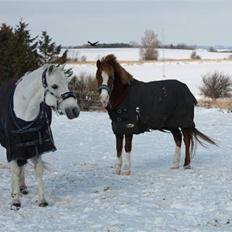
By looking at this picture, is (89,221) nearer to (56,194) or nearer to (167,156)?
(56,194)

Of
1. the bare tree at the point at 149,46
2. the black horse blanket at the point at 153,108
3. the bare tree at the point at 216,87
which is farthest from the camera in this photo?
the bare tree at the point at 149,46

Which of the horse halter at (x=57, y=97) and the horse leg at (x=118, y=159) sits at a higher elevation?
the horse halter at (x=57, y=97)

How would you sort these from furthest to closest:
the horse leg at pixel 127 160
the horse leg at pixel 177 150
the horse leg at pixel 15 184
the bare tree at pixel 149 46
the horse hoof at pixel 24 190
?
the bare tree at pixel 149 46 → the horse leg at pixel 177 150 → the horse leg at pixel 127 160 → the horse hoof at pixel 24 190 → the horse leg at pixel 15 184

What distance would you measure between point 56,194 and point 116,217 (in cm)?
144

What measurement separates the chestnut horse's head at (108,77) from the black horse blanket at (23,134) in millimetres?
1611

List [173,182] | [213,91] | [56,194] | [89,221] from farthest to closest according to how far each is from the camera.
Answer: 1. [213,91]
2. [173,182]
3. [56,194]
4. [89,221]

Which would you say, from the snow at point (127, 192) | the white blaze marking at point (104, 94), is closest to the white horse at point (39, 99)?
the snow at point (127, 192)

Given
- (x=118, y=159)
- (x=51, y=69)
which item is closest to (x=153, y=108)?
(x=118, y=159)

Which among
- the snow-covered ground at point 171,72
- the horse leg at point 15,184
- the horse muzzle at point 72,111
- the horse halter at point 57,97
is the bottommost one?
the snow-covered ground at point 171,72

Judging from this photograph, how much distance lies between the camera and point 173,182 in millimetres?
7422

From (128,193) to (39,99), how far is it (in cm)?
181

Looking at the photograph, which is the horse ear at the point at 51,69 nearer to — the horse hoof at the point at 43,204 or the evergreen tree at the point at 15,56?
the horse hoof at the point at 43,204

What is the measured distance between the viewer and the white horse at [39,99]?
227 inches

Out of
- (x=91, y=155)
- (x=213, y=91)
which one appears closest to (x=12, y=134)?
(x=91, y=155)
